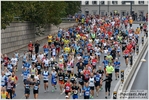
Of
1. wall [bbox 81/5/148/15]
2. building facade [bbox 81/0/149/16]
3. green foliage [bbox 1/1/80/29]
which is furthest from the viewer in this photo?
wall [bbox 81/5/148/15]

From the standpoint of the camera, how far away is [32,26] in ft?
163

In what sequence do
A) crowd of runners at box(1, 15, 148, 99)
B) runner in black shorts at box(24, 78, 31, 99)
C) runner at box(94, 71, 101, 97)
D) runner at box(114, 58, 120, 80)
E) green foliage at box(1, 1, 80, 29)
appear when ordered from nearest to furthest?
1. runner in black shorts at box(24, 78, 31, 99)
2. crowd of runners at box(1, 15, 148, 99)
3. runner at box(94, 71, 101, 97)
4. runner at box(114, 58, 120, 80)
5. green foliage at box(1, 1, 80, 29)

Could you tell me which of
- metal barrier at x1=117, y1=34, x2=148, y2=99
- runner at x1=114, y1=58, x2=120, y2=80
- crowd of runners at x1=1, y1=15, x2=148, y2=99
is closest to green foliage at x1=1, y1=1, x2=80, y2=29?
crowd of runners at x1=1, y1=15, x2=148, y2=99

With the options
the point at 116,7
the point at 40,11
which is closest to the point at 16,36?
the point at 40,11

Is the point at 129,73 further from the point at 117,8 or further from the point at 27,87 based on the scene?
the point at 117,8

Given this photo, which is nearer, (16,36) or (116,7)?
(16,36)

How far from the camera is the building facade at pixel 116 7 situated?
108m

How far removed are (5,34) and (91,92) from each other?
58.6 feet

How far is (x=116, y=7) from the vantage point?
4291 inches

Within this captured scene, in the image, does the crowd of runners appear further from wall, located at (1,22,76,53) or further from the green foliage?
the green foliage

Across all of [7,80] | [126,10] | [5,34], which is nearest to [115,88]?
[7,80]

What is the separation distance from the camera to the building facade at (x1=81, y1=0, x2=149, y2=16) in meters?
108

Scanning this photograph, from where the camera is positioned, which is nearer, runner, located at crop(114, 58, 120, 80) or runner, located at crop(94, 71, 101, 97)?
runner, located at crop(94, 71, 101, 97)

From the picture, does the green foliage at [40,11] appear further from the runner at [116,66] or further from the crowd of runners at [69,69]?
the runner at [116,66]
